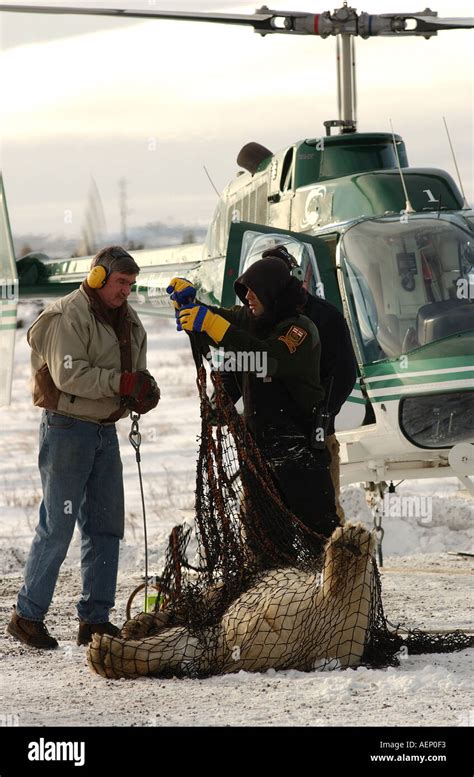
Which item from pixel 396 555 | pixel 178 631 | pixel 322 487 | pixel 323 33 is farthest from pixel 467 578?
pixel 323 33

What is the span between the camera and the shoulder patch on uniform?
5.95 meters

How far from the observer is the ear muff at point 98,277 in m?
6.11

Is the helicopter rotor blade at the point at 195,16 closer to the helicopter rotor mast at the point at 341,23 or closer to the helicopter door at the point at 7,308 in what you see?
the helicopter rotor mast at the point at 341,23

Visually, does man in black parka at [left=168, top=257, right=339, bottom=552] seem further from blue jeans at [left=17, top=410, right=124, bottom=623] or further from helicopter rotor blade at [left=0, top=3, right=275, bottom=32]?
helicopter rotor blade at [left=0, top=3, right=275, bottom=32]

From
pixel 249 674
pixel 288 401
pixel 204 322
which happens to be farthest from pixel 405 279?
pixel 249 674

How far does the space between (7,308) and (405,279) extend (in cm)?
333

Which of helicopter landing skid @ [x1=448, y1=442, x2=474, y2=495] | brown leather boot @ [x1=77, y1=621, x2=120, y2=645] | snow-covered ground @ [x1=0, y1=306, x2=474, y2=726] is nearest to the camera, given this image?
snow-covered ground @ [x1=0, y1=306, x2=474, y2=726]

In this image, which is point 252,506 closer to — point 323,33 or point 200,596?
point 200,596

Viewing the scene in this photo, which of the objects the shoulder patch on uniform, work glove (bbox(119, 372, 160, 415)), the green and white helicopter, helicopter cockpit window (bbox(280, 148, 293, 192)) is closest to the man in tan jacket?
work glove (bbox(119, 372, 160, 415))

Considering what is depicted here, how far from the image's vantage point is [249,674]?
5363mm

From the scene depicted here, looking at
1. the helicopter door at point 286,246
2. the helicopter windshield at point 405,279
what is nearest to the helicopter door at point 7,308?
the helicopter door at point 286,246

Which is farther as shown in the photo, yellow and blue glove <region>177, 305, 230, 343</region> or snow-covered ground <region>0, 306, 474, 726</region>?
yellow and blue glove <region>177, 305, 230, 343</region>

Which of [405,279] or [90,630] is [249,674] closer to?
[90,630]

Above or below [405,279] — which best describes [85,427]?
below
